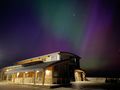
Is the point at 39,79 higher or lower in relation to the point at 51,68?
lower

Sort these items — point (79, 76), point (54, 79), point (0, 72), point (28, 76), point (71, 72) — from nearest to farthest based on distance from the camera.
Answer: point (54, 79)
point (28, 76)
point (71, 72)
point (79, 76)
point (0, 72)

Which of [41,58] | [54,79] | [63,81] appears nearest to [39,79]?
[54,79]

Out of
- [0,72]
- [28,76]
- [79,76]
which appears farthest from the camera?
[0,72]

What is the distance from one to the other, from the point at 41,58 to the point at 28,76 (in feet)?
26.8

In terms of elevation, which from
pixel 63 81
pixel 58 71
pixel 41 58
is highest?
pixel 41 58

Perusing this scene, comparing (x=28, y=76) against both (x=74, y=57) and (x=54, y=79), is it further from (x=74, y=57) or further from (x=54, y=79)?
(x=74, y=57)

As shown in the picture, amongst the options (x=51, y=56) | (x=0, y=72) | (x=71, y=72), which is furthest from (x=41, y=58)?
(x=0, y=72)

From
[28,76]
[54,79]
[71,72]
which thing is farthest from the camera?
[71,72]

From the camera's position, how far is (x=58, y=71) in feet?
96.3

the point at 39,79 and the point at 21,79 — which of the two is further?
the point at 21,79

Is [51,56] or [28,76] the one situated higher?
[51,56]

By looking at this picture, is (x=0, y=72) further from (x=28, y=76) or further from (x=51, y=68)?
(x=51, y=68)

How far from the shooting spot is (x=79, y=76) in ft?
125

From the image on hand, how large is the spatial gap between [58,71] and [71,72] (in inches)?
251
